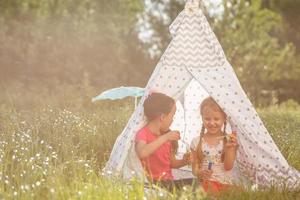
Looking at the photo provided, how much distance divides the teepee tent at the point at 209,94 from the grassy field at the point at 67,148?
1.49 feet

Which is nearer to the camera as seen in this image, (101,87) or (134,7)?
(101,87)

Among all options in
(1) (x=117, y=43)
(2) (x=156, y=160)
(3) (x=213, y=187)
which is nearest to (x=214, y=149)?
(3) (x=213, y=187)

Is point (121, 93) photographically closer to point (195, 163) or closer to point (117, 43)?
point (195, 163)

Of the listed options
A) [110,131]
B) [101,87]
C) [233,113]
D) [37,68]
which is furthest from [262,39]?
[233,113]

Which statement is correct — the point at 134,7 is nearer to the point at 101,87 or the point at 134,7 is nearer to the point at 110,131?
the point at 101,87

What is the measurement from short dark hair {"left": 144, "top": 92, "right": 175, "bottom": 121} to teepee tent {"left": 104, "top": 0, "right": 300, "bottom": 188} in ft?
0.51

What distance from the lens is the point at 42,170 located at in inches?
269

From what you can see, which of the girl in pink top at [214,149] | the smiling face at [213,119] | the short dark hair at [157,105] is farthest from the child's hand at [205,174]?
the short dark hair at [157,105]

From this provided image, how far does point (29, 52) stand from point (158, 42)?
5.48m

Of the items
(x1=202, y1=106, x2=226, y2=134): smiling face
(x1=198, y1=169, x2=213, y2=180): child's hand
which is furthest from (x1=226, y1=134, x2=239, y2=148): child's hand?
(x1=198, y1=169, x2=213, y2=180): child's hand

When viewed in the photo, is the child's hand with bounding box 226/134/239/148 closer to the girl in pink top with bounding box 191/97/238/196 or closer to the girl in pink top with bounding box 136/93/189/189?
the girl in pink top with bounding box 191/97/238/196

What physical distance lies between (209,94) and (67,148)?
2.10 meters

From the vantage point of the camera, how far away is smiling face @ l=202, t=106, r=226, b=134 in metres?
7.72

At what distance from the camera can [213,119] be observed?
7730mm
